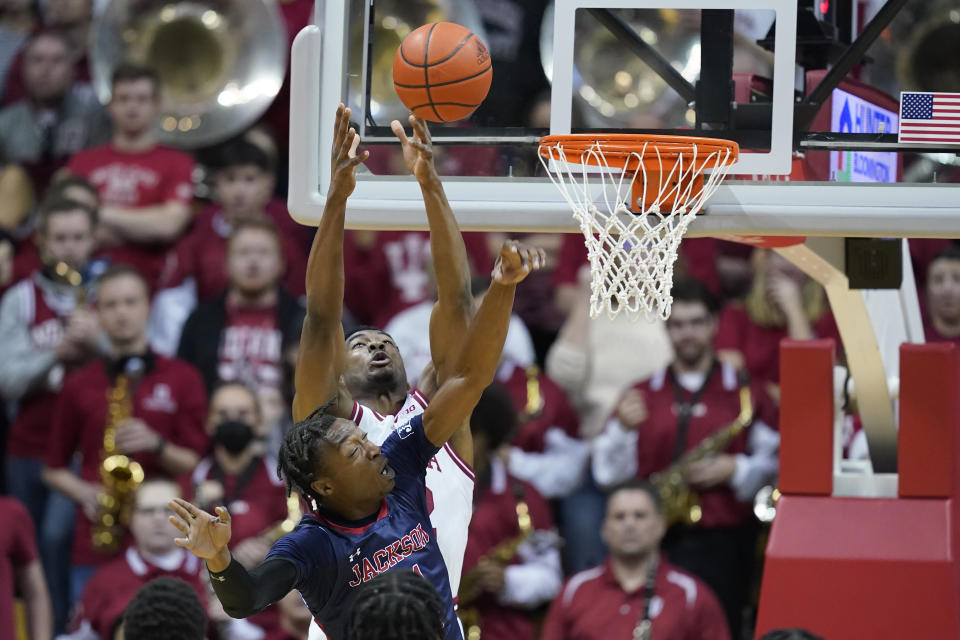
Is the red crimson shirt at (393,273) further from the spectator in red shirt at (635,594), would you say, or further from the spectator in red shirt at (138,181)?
the spectator in red shirt at (635,594)

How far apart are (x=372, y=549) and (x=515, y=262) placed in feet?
2.72

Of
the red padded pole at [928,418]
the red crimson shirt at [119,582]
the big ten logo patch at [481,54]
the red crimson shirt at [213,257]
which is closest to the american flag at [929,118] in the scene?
the red padded pole at [928,418]

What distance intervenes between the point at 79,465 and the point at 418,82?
12.1ft

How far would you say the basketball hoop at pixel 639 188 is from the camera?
14.9 feet

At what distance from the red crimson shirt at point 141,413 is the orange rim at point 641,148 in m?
3.37

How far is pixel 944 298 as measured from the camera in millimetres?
7098

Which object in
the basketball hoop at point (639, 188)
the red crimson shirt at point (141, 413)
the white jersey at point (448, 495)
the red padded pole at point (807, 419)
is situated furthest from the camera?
the red crimson shirt at point (141, 413)

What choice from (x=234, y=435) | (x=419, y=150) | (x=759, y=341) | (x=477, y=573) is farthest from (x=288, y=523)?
(x=419, y=150)

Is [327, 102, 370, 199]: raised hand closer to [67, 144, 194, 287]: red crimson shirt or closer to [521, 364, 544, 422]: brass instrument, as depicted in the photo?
[521, 364, 544, 422]: brass instrument

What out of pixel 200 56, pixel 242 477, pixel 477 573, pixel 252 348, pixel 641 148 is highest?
pixel 200 56

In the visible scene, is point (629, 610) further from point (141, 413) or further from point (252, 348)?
point (141, 413)

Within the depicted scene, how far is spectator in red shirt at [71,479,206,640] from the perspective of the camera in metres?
6.80

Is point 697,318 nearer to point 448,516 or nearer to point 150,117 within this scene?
point 448,516

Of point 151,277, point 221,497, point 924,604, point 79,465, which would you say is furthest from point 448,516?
point 151,277
